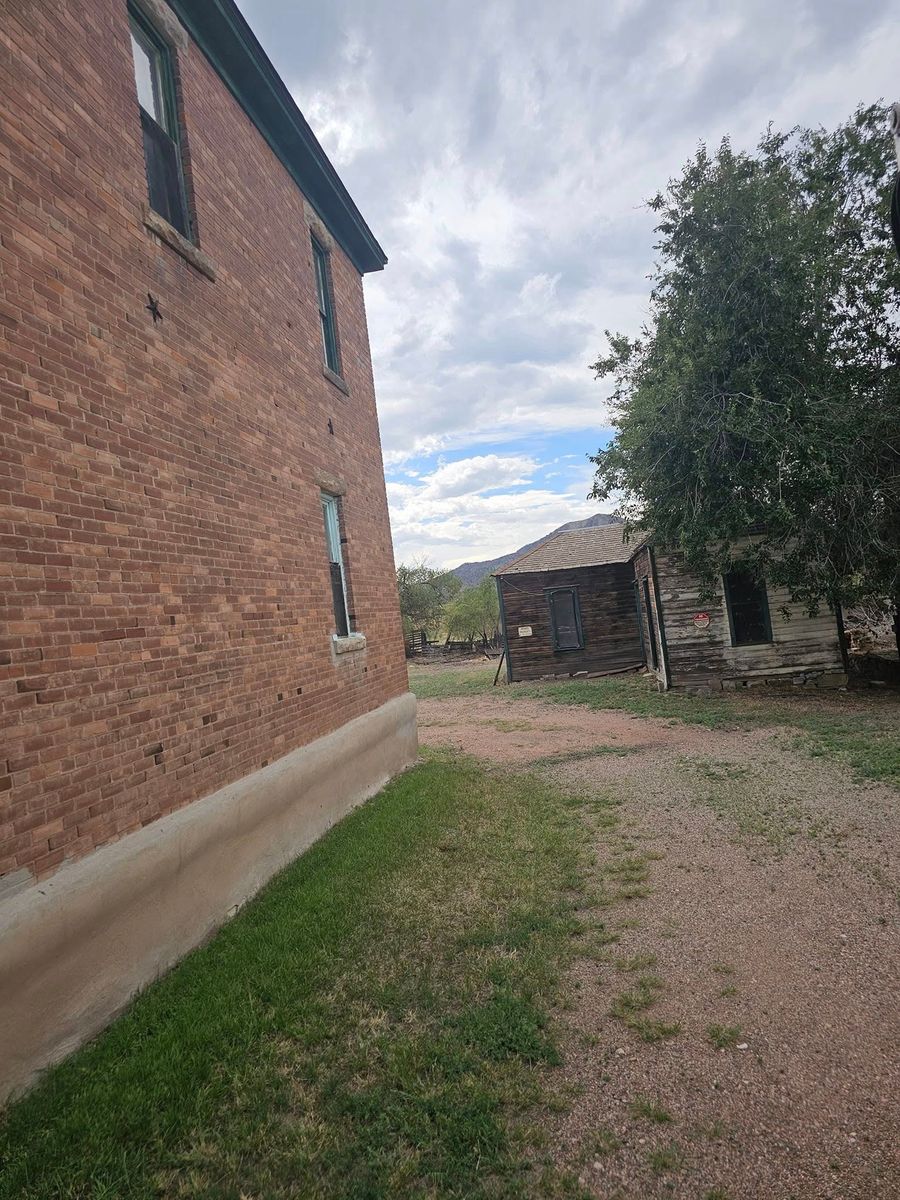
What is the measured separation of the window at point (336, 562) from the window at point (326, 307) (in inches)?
78.6

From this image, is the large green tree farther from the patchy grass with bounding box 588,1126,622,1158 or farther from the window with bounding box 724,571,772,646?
→ the patchy grass with bounding box 588,1126,622,1158

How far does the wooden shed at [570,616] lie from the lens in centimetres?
1947

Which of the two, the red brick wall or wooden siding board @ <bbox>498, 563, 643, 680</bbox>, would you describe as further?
wooden siding board @ <bbox>498, 563, 643, 680</bbox>

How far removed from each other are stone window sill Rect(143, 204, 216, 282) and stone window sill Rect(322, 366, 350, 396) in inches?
92.3

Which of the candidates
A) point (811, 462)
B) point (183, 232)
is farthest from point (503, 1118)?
point (811, 462)

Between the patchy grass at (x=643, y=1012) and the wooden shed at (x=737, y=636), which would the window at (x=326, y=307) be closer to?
the patchy grass at (x=643, y=1012)

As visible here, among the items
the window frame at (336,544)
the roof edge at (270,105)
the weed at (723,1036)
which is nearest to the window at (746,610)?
the window frame at (336,544)

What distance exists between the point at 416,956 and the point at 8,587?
308 centimetres

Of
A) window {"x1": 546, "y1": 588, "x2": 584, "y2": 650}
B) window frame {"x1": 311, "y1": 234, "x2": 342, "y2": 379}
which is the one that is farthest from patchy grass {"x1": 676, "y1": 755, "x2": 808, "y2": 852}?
window {"x1": 546, "y1": 588, "x2": 584, "y2": 650}

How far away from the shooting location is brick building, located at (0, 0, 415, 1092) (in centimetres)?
309

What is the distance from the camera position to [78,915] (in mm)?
3053

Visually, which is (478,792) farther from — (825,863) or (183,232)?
(183,232)

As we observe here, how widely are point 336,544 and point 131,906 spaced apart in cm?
479

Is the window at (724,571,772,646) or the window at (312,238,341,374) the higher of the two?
the window at (312,238,341,374)
